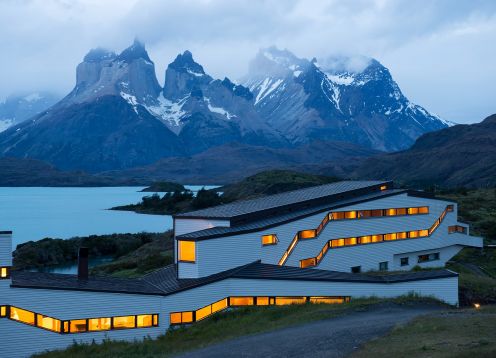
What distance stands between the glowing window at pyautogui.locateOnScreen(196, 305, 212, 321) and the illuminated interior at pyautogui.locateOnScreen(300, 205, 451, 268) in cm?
1523

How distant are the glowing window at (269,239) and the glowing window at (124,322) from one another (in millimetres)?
15180

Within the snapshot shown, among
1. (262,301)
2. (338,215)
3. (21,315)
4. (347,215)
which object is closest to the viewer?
(21,315)

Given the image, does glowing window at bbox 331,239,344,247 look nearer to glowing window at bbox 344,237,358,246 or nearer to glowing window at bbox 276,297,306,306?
glowing window at bbox 344,237,358,246

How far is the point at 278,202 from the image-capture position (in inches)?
2425

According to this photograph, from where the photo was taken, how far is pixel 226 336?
3709 cm

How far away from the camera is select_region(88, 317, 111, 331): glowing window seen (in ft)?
131

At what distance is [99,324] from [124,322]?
1.64 meters

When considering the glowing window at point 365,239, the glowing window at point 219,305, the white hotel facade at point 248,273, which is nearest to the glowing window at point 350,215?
the white hotel facade at point 248,273

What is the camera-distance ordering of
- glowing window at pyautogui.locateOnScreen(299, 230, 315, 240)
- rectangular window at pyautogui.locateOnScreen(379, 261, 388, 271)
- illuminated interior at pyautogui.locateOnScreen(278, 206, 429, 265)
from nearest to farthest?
illuminated interior at pyautogui.locateOnScreen(278, 206, 429, 265), glowing window at pyautogui.locateOnScreen(299, 230, 315, 240), rectangular window at pyautogui.locateOnScreen(379, 261, 388, 271)

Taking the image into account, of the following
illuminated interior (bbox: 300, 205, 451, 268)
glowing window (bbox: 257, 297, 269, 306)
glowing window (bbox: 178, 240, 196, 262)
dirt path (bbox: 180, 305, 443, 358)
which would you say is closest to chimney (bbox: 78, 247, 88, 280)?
glowing window (bbox: 178, 240, 196, 262)

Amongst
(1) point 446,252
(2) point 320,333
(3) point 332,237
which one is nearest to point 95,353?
(2) point 320,333

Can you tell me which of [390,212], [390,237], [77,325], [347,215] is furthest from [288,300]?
[390,212]

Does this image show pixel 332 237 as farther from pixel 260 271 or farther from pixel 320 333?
pixel 320 333

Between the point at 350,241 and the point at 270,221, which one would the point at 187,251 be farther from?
the point at 350,241
